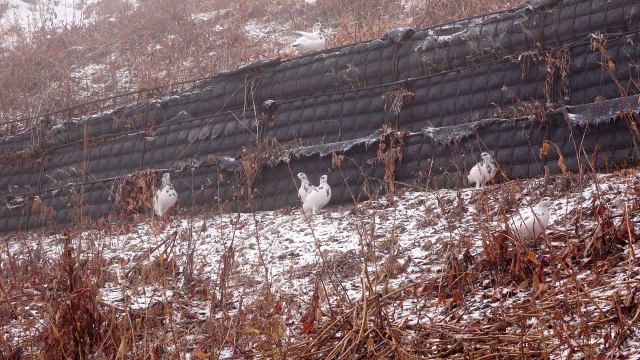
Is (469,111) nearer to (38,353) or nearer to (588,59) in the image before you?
(588,59)

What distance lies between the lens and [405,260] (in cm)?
457

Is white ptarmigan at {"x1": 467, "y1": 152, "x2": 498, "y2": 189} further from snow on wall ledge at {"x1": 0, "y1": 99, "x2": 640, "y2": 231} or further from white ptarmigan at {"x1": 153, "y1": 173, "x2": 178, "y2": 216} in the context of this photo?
white ptarmigan at {"x1": 153, "y1": 173, "x2": 178, "y2": 216}

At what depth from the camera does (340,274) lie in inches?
181

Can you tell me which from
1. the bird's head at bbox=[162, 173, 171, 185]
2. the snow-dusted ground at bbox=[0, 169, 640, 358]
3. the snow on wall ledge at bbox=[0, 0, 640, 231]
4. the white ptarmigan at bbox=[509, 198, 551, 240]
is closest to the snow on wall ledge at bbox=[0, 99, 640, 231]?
the snow on wall ledge at bbox=[0, 0, 640, 231]

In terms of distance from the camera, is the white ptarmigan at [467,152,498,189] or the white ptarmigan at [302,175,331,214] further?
the white ptarmigan at [302,175,331,214]

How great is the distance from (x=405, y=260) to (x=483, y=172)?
1.84 metres

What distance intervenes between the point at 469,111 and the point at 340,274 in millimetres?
2996

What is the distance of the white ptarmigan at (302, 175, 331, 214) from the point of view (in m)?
6.84

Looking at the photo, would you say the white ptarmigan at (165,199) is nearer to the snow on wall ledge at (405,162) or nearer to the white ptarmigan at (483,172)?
the snow on wall ledge at (405,162)

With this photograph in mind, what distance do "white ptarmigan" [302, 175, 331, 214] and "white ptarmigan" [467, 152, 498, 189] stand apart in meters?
1.39

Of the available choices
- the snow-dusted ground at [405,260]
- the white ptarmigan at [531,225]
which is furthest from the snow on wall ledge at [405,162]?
the white ptarmigan at [531,225]

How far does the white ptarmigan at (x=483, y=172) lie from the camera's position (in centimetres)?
608

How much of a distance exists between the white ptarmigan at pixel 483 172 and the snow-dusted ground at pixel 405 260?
0.67ft

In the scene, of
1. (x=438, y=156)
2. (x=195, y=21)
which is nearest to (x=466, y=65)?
(x=438, y=156)
